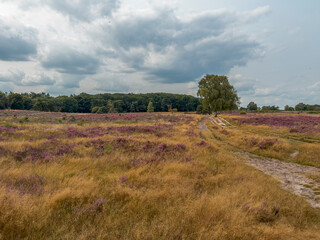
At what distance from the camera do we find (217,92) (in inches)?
2083

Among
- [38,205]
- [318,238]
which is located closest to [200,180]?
[318,238]

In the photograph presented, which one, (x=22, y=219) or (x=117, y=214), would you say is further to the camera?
(x=117, y=214)

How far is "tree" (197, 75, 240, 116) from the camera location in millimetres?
53469

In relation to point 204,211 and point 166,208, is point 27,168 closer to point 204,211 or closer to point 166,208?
point 166,208

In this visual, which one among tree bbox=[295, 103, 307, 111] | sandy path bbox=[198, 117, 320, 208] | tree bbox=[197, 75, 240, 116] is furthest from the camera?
tree bbox=[295, 103, 307, 111]

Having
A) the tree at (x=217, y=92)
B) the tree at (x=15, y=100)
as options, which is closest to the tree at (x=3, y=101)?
the tree at (x=15, y=100)

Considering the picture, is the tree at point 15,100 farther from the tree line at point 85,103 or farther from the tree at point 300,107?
the tree at point 300,107

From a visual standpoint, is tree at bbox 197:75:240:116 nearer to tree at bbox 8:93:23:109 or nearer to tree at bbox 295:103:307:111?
tree at bbox 295:103:307:111

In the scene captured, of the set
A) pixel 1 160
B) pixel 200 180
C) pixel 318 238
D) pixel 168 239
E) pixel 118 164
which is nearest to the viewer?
pixel 168 239

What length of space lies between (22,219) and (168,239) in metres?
3.16

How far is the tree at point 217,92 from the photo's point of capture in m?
53.5

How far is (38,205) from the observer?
403 cm

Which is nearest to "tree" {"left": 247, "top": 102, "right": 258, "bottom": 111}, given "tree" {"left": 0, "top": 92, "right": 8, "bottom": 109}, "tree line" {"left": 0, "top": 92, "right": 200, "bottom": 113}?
"tree line" {"left": 0, "top": 92, "right": 200, "bottom": 113}

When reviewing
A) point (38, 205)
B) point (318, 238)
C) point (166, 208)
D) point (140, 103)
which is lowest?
point (318, 238)
